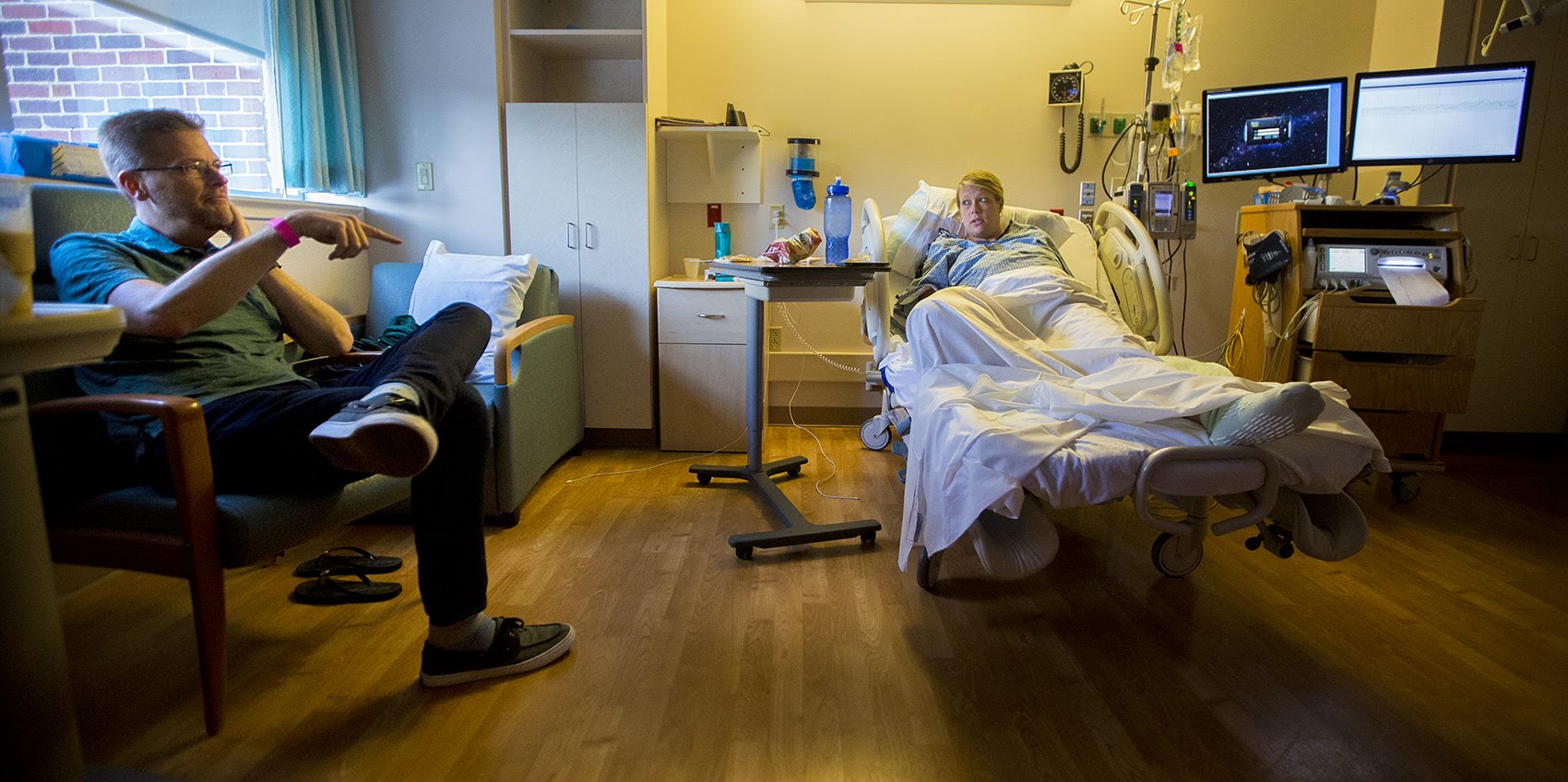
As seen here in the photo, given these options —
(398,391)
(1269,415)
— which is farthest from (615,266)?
(1269,415)

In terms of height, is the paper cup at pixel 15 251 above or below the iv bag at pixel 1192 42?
below

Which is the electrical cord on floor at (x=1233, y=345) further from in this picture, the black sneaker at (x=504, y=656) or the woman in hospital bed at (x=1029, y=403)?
the black sneaker at (x=504, y=656)

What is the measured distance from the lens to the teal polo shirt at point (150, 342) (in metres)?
1.49

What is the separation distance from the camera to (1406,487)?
2.83 m

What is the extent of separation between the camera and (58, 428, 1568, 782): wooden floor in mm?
1396

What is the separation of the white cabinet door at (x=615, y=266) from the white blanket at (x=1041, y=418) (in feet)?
4.14

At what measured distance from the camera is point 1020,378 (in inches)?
82.6

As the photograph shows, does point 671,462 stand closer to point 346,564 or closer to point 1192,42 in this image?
point 346,564

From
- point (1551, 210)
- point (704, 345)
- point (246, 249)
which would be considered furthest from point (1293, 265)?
point (246, 249)

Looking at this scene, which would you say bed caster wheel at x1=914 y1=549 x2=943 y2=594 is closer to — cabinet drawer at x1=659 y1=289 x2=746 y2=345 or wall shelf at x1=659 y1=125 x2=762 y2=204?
cabinet drawer at x1=659 y1=289 x2=746 y2=345

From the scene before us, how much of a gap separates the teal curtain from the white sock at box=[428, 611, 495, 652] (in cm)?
192

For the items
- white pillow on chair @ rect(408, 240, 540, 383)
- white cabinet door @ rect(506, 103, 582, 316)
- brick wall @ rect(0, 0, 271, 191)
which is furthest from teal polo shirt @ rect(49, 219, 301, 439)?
white cabinet door @ rect(506, 103, 582, 316)

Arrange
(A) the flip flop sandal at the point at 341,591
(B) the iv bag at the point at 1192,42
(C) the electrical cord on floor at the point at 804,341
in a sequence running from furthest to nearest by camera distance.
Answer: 1. (C) the electrical cord on floor at the point at 804,341
2. (B) the iv bag at the point at 1192,42
3. (A) the flip flop sandal at the point at 341,591

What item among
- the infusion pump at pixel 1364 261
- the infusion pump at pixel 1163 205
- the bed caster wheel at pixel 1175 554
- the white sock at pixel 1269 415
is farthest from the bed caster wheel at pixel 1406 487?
the white sock at pixel 1269 415
